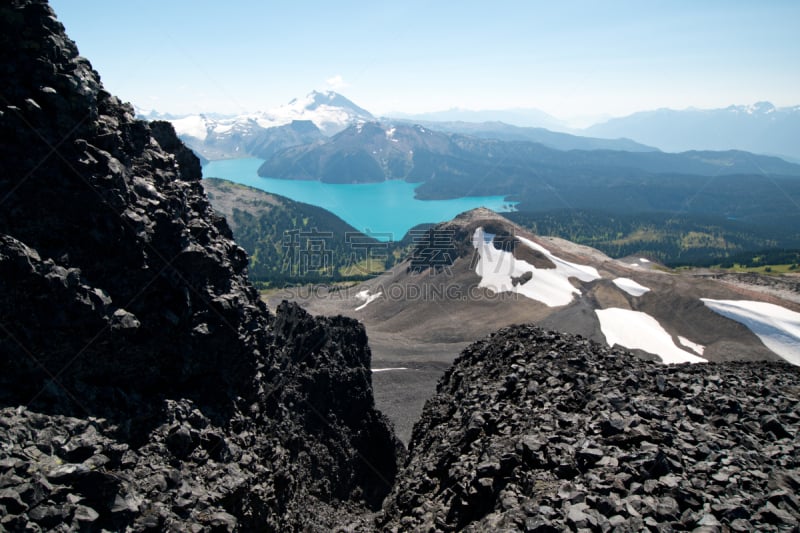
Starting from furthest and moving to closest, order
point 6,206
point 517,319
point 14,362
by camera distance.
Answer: point 517,319 < point 6,206 < point 14,362

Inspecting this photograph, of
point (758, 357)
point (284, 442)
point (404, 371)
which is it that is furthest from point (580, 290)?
point (284, 442)

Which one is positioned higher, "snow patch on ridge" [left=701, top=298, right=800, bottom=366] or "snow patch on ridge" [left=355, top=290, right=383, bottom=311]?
"snow patch on ridge" [left=701, top=298, right=800, bottom=366]

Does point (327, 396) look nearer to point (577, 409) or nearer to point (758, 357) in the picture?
point (577, 409)

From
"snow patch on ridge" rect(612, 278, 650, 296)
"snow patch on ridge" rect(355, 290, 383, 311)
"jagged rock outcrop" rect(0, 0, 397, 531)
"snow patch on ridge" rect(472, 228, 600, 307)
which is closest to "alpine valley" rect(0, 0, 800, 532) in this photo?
"jagged rock outcrop" rect(0, 0, 397, 531)

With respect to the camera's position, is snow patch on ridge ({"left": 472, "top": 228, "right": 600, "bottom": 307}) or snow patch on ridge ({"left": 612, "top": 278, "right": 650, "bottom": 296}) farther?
snow patch on ridge ({"left": 472, "top": 228, "right": 600, "bottom": 307})

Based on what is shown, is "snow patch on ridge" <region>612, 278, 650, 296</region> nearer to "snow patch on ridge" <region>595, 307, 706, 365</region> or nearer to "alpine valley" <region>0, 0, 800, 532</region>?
"snow patch on ridge" <region>595, 307, 706, 365</region>

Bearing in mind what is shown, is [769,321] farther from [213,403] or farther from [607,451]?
[213,403]
